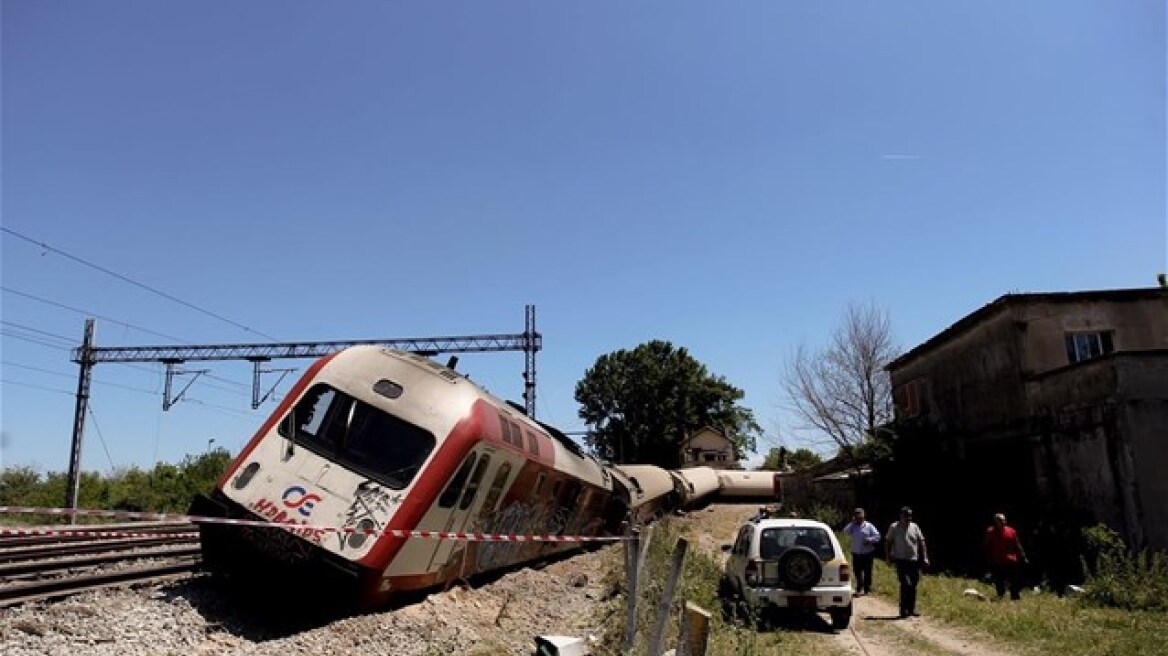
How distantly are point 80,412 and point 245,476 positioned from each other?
30.3 meters

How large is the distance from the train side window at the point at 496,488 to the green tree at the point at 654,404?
57811 mm

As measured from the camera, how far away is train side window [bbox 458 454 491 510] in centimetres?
1015

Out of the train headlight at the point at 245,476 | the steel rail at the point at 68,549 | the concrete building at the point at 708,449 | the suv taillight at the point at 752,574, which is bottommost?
the steel rail at the point at 68,549

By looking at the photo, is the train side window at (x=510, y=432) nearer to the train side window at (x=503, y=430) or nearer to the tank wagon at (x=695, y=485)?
the train side window at (x=503, y=430)

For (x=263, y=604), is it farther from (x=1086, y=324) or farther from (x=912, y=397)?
(x=912, y=397)

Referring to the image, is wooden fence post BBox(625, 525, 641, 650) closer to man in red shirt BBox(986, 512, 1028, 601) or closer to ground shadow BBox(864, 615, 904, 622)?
ground shadow BBox(864, 615, 904, 622)

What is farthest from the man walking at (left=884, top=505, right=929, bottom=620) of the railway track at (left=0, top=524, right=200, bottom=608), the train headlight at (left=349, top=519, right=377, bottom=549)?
the railway track at (left=0, top=524, right=200, bottom=608)

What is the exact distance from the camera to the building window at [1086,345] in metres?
20.2

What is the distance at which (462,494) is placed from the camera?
1005cm

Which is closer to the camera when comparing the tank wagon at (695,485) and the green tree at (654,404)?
the tank wagon at (695,485)

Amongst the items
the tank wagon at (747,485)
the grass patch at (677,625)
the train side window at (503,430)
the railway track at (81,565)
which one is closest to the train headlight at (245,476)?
the railway track at (81,565)

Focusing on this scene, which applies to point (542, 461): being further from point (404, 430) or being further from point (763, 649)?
point (763, 649)

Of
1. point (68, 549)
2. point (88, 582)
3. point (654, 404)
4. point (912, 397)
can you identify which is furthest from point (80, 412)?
point (654, 404)

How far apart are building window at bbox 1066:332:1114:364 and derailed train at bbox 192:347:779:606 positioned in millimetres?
15547
